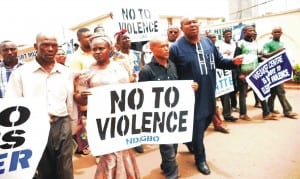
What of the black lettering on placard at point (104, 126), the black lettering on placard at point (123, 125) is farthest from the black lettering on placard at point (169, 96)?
the black lettering on placard at point (104, 126)

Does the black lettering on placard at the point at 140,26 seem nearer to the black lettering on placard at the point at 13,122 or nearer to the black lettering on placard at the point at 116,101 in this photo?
the black lettering on placard at the point at 116,101

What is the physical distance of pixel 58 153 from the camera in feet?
9.42

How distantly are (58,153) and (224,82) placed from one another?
4598mm

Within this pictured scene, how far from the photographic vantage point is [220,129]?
5906 mm

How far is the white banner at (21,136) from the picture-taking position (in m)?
2.55

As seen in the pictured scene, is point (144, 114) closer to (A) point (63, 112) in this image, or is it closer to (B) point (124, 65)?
(B) point (124, 65)

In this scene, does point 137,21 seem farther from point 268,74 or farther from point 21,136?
point 21,136

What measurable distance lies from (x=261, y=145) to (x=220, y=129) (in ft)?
3.69

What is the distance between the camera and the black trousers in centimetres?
283

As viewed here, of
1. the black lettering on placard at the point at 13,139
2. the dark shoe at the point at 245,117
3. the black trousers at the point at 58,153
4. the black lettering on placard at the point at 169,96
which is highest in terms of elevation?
the black lettering on placard at the point at 169,96

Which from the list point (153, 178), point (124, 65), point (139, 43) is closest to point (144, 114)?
point (124, 65)

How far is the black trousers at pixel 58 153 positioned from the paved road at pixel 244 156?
1387 millimetres

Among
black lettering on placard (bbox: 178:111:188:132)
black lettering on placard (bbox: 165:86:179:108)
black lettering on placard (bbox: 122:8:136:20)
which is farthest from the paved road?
black lettering on placard (bbox: 122:8:136:20)

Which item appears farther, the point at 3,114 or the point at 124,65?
the point at 124,65
